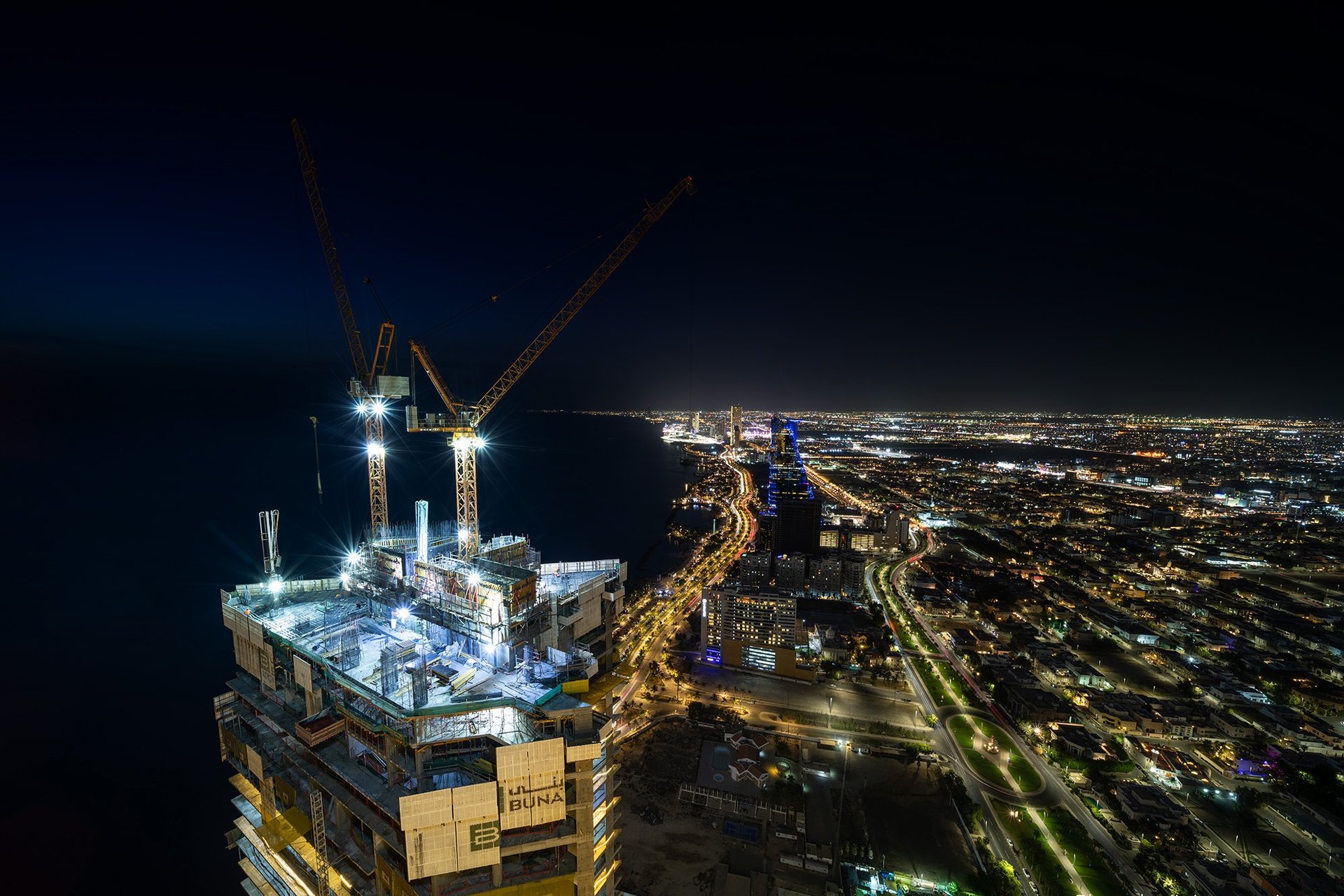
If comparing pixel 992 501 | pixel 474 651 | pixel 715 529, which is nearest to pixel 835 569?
pixel 715 529

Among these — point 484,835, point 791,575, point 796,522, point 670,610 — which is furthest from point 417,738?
point 796,522

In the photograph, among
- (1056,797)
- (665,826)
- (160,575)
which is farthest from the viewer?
(160,575)

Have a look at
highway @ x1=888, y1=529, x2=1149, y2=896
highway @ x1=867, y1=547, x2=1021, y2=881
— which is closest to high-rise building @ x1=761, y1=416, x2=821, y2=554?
highway @ x1=867, y1=547, x2=1021, y2=881

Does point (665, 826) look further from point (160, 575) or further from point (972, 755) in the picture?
point (160, 575)

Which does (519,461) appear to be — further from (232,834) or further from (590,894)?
(590,894)

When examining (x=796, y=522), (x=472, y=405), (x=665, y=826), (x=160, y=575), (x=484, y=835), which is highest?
(x=472, y=405)

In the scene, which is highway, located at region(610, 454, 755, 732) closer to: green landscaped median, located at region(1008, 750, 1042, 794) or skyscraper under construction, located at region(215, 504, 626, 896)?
skyscraper under construction, located at region(215, 504, 626, 896)

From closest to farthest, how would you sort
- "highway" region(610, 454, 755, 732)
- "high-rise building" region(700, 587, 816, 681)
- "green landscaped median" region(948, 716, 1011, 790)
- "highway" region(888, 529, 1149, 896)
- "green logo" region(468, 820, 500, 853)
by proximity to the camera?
"green logo" region(468, 820, 500, 853) → "highway" region(888, 529, 1149, 896) → "green landscaped median" region(948, 716, 1011, 790) → "highway" region(610, 454, 755, 732) → "high-rise building" region(700, 587, 816, 681)
